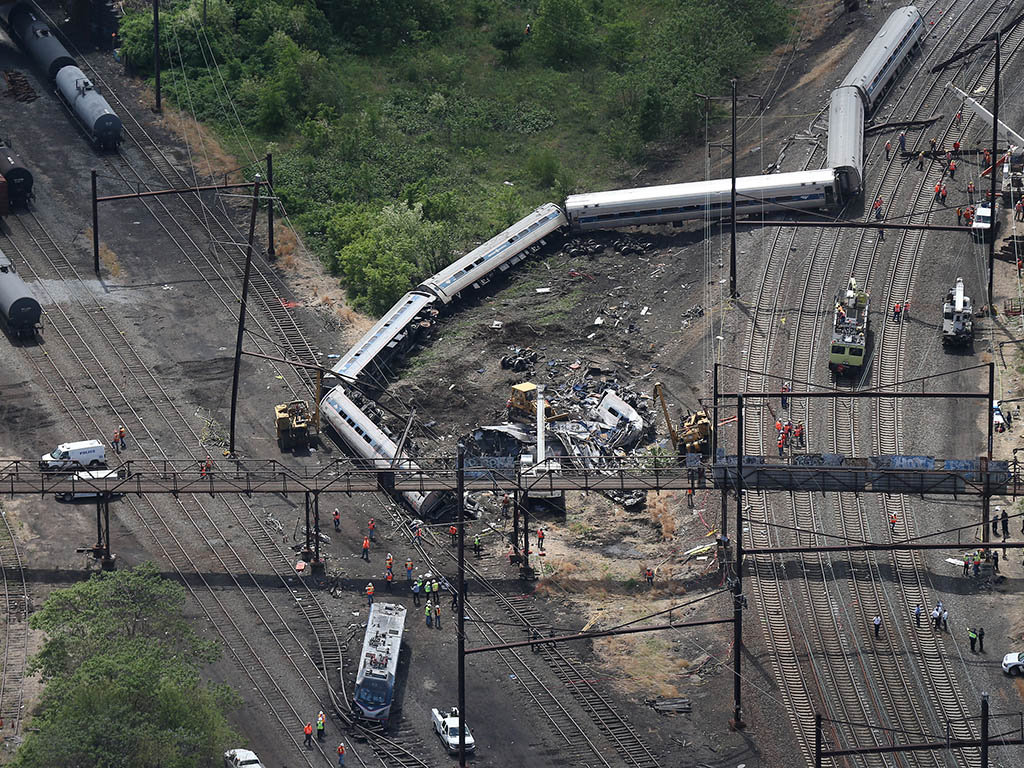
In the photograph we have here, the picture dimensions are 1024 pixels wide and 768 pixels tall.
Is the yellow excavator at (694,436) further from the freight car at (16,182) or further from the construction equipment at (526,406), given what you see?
the freight car at (16,182)

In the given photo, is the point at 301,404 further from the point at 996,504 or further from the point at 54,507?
the point at 996,504

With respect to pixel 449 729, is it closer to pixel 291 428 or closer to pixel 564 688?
pixel 564 688

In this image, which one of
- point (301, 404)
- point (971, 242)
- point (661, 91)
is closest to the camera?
point (301, 404)

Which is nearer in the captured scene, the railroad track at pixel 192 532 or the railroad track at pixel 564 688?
the railroad track at pixel 564 688

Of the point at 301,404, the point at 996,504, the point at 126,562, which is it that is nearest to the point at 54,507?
the point at 126,562

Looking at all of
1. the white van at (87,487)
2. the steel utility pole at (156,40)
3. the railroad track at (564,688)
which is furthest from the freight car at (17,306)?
the railroad track at (564,688)

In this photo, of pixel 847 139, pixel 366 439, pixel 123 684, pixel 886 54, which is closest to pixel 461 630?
pixel 123 684

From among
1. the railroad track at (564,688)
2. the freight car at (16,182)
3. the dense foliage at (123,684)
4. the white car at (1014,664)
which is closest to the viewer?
the dense foliage at (123,684)

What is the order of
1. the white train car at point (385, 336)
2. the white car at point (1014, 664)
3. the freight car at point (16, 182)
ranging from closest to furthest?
1. the white car at point (1014, 664)
2. the white train car at point (385, 336)
3. the freight car at point (16, 182)
